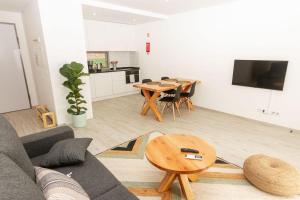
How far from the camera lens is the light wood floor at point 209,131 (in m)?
2.86

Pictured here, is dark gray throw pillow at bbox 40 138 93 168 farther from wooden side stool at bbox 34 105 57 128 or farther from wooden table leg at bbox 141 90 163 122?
wooden table leg at bbox 141 90 163 122

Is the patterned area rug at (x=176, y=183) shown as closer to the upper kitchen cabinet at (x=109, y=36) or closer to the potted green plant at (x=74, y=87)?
the potted green plant at (x=74, y=87)

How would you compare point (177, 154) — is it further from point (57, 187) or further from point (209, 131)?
point (209, 131)

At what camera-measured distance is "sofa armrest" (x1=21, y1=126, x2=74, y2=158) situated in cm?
190

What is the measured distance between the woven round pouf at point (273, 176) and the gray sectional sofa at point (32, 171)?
149 cm

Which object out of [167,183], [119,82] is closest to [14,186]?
[167,183]

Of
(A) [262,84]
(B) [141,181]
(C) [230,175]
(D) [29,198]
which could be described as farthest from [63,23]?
(A) [262,84]

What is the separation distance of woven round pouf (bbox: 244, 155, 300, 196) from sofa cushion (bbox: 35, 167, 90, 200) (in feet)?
6.03

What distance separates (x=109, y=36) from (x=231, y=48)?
12.3 ft

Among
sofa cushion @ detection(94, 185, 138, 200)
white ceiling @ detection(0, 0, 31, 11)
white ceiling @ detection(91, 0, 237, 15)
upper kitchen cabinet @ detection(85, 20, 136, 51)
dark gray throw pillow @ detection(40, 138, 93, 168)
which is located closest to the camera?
sofa cushion @ detection(94, 185, 138, 200)

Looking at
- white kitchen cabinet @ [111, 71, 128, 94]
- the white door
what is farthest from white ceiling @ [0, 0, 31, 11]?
white kitchen cabinet @ [111, 71, 128, 94]

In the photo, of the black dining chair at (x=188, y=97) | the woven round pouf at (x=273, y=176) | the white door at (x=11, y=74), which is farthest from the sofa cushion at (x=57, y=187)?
the white door at (x=11, y=74)

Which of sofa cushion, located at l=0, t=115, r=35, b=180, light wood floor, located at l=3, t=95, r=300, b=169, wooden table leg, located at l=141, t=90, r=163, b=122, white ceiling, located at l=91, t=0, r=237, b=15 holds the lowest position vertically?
light wood floor, located at l=3, t=95, r=300, b=169

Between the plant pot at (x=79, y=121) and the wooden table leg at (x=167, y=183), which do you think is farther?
the plant pot at (x=79, y=121)
